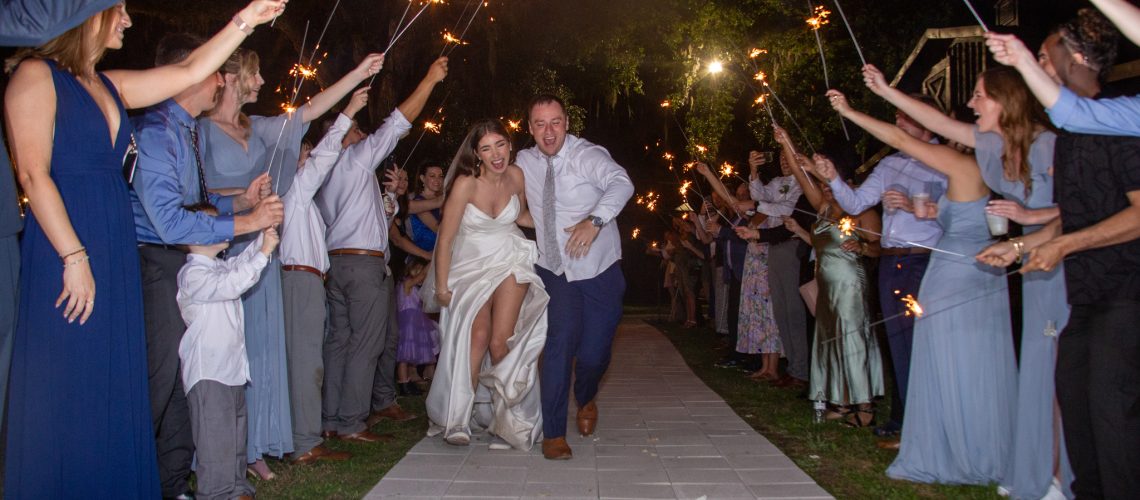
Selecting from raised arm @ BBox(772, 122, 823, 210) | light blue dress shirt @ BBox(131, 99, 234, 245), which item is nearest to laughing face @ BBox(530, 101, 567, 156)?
raised arm @ BBox(772, 122, 823, 210)

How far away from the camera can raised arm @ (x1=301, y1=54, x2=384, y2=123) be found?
5355mm

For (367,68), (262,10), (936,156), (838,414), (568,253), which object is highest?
(367,68)

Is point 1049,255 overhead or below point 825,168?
below

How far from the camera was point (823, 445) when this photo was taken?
6098 mm

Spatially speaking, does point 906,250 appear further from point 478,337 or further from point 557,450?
point 478,337

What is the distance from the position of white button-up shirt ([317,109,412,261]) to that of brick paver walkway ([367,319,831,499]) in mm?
1461

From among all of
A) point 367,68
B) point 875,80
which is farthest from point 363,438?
point 875,80

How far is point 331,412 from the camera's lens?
21.6 feet

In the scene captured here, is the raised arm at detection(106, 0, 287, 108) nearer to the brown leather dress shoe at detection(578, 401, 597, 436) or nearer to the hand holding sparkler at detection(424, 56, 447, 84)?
the hand holding sparkler at detection(424, 56, 447, 84)

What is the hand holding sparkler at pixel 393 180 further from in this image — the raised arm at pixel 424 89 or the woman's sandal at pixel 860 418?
the woman's sandal at pixel 860 418

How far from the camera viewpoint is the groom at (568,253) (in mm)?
6414

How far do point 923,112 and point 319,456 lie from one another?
3.98 metres

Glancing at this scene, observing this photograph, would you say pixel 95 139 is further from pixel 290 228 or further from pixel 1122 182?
pixel 1122 182

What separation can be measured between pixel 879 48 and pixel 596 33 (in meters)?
8.33
